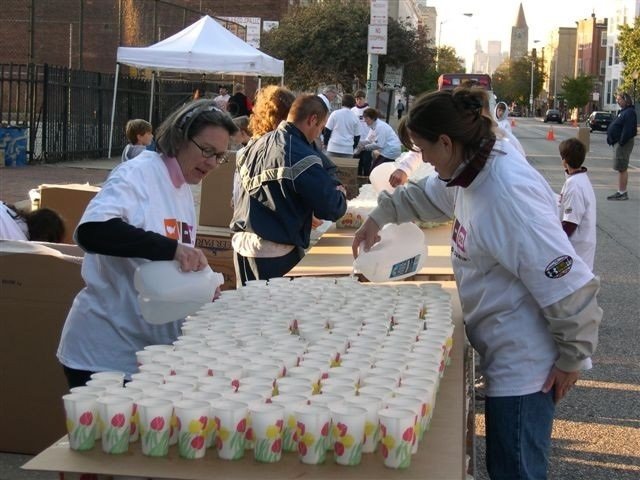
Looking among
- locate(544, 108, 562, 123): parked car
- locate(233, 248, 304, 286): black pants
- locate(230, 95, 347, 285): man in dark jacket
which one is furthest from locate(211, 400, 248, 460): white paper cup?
locate(544, 108, 562, 123): parked car

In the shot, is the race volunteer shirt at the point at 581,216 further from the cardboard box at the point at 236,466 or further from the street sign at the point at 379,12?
the street sign at the point at 379,12

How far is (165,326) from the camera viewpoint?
3.59m

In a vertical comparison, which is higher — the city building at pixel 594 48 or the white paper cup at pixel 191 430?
the city building at pixel 594 48

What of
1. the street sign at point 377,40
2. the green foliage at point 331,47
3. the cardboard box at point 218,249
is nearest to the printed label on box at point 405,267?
the cardboard box at point 218,249

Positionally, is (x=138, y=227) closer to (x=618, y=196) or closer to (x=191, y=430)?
(x=191, y=430)

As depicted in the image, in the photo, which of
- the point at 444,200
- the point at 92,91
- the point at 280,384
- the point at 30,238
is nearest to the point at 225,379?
the point at 280,384

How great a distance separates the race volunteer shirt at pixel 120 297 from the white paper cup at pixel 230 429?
45.7 inches

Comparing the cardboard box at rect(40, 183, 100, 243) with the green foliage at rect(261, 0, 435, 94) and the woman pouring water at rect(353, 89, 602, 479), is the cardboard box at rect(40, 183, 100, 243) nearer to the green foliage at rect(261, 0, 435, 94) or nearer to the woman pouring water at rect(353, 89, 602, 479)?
the woman pouring water at rect(353, 89, 602, 479)

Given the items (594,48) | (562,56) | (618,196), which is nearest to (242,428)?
Answer: (618,196)

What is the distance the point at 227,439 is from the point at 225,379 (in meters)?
0.32

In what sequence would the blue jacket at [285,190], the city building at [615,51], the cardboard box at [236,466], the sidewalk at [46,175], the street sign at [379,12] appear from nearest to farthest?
the cardboard box at [236,466] < the blue jacket at [285,190] < the sidewalk at [46,175] < the street sign at [379,12] < the city building at [615,51]

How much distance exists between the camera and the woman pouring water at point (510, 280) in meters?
3.03

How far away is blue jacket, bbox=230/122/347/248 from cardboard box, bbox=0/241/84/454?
1.02m

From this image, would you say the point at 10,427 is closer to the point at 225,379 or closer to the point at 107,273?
the point at 107,273
